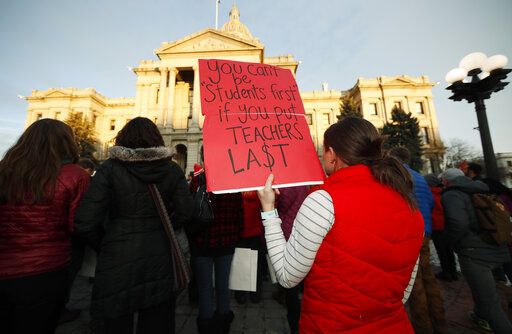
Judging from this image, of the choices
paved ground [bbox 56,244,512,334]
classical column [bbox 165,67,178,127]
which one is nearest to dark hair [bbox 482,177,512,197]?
paved ground [bbox 56,244,512,334]

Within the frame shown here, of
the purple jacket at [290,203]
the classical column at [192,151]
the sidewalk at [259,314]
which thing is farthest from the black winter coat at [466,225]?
the classical column at [192,151]

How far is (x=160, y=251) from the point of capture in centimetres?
172

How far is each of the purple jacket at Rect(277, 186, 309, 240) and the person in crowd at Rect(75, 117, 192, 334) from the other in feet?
4.10

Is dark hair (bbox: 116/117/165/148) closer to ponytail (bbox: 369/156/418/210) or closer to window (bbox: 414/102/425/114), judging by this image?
ponytail (bbox: 369/156/418/210)

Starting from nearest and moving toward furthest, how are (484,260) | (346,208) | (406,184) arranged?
(346,208)
(406,184)
(484,260)

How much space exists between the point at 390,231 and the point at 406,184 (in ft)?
0.86

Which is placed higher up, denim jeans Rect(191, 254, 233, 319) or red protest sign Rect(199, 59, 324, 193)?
red protest sign Rect(199, 59, 324, 193)

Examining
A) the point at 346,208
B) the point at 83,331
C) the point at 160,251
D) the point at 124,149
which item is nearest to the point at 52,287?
the point at 160,251

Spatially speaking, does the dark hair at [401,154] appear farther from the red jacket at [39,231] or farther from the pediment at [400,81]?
the pediment at [400,81]

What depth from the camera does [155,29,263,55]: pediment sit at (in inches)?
1053

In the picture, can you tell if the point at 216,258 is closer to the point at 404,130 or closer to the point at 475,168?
the point at 475,168

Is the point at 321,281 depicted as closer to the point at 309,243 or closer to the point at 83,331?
the point at 309,243

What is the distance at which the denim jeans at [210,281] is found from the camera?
217 centimetres

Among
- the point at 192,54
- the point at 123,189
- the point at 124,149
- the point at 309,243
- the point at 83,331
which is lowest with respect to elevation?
the point at 83,331
